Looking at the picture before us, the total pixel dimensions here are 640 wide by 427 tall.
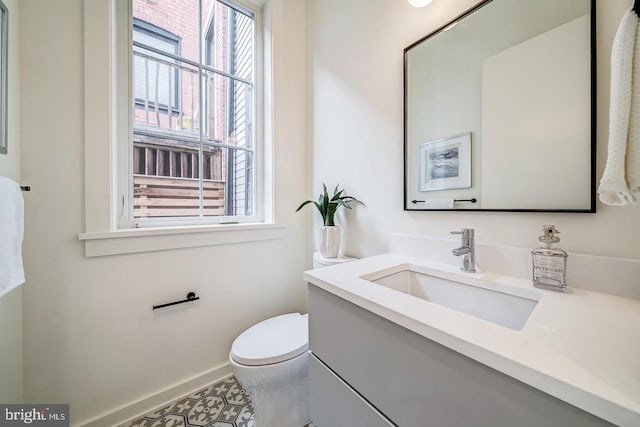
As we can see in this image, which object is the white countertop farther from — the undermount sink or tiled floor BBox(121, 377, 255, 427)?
tiled floor BBox(121, 377, 255, 427)

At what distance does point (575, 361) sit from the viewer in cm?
36

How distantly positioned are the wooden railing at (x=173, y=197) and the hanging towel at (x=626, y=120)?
159cm

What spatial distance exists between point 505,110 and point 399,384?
90 cm

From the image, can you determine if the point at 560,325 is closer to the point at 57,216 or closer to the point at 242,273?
the point at 242,273

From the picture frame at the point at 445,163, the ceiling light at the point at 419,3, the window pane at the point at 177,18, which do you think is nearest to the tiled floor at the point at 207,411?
the picture frame at the point at 445,163

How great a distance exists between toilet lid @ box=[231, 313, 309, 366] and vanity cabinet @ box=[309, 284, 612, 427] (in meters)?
0.21

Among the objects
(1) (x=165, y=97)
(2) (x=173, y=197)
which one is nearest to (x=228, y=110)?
(1) (x=165, y=97)

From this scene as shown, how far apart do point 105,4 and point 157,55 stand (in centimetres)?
27

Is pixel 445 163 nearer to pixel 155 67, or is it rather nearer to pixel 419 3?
pixel 419 3

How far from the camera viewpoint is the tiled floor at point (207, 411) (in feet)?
3.58

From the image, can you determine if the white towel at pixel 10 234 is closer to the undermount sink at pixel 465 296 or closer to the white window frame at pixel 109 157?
the white window frame at pixel 109 157

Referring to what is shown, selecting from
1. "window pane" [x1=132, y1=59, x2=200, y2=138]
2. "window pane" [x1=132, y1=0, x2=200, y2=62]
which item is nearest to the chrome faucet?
"window pane" [x1=132, y1=59, x2=200, y2=138]

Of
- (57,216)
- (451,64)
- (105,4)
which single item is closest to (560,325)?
(451,64)

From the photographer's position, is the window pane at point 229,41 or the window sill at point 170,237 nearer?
the window sill at point 170,237
